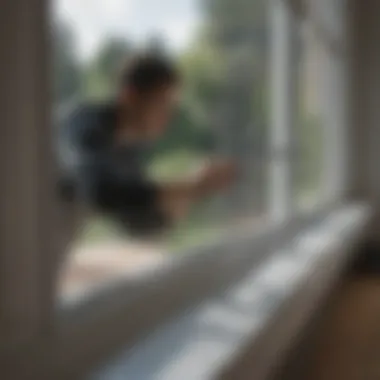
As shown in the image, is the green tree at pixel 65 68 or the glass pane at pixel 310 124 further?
the glass pane at pixel 310 124

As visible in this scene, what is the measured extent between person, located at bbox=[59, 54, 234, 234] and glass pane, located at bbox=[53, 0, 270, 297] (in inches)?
0.6

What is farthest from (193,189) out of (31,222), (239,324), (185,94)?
(31,222)

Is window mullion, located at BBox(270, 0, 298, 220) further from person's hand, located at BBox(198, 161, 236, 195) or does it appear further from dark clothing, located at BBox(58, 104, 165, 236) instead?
dark clothing, located at BBox(58, 104, 165, 236)

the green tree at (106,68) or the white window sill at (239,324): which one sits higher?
the green tree at (106,68)

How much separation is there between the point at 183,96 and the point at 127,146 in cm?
32

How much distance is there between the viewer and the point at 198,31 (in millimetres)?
1523

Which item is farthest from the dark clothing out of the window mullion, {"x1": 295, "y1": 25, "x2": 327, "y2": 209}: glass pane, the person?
{"x1": 295, "y1": 25, "x2": 327, "y2": 209}: glass pane

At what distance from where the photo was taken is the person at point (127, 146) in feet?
3.16

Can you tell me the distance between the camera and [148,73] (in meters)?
1.18

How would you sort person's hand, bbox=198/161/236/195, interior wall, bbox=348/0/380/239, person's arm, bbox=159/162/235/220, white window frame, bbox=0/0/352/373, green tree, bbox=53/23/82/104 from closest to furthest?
1. white window frame, bbox=0/0/352/373
2. green tree, bbox=53/23/82/104
3. person's arm, bbox=159/162/235/220
4. person's hand, bbox=198/161/236/195
5. interior wall, bbox=348/0/380/239

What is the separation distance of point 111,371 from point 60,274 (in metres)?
0.15

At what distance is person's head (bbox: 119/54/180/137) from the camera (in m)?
1.10

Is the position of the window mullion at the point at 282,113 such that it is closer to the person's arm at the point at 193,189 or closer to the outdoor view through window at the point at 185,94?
the outdoor view through window at the point at 185,94

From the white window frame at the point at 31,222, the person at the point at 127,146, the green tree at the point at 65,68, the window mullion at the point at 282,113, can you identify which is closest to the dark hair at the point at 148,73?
the person at the point at 127,146
